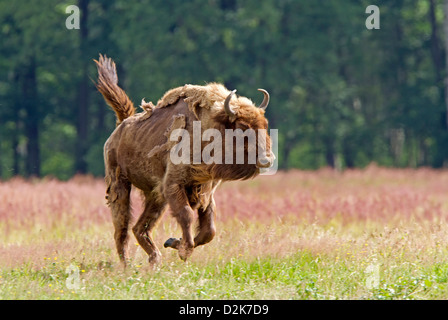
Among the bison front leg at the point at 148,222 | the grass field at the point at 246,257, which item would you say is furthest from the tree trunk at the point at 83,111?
A: the bison front leg at the point at 148,222

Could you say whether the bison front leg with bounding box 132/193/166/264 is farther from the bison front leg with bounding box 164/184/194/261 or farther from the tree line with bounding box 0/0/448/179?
the tree line with bounding box 0/0/448/179

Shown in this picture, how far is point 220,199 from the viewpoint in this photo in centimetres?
1344

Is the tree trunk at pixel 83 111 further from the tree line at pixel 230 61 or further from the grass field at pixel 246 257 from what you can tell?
the grass field at pixel 246 257

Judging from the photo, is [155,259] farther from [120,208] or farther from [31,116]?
[31,116]

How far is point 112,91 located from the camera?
9156 mm

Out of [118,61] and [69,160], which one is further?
[69,160]

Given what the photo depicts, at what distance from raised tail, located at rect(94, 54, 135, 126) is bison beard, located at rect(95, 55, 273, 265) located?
0.04ft

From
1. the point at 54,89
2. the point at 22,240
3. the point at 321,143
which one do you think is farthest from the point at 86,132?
the point at 22,240

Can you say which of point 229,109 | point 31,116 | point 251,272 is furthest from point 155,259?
point 31,116

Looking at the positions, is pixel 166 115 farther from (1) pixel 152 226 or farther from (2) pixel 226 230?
(2) pixel 226 230

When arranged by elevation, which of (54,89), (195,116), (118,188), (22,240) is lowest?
A: (22,240)

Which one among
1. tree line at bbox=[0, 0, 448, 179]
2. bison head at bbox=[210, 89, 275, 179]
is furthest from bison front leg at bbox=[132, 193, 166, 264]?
tree line at bbox=[0, 0, 448, 179]

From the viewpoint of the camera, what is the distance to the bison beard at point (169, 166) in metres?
7.51
